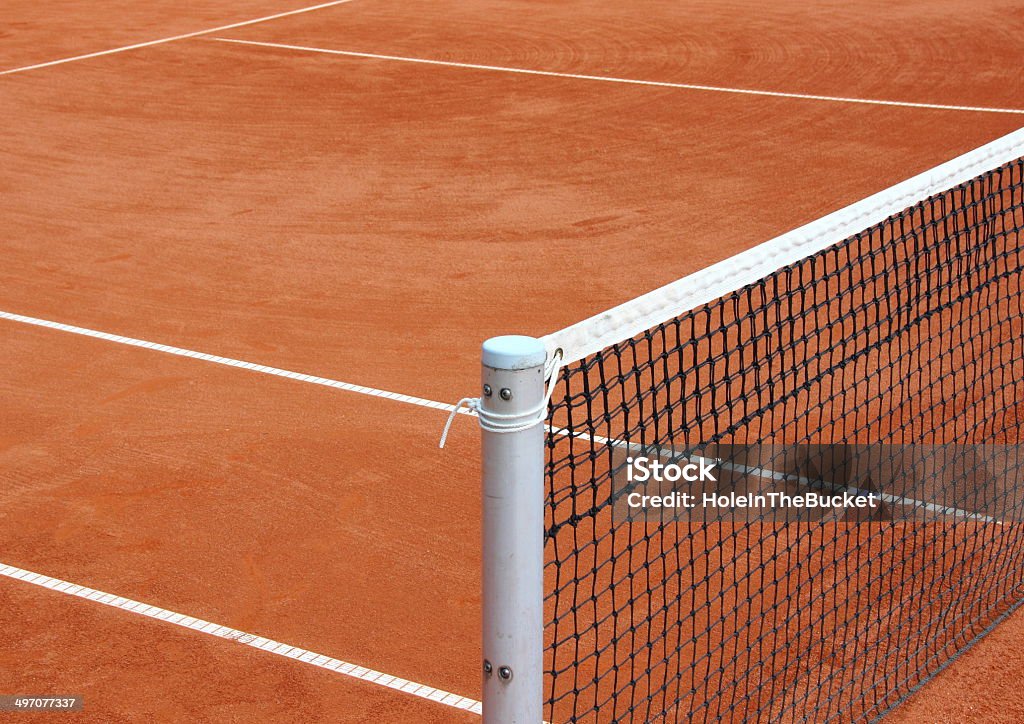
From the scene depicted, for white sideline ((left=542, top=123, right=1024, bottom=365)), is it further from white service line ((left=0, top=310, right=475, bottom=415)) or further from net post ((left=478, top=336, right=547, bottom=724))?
white service line ((left=0, top=310, right=475, bottom=415))

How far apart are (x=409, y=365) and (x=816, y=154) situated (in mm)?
7036

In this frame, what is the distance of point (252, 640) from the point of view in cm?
636

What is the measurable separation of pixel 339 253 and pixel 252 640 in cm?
593

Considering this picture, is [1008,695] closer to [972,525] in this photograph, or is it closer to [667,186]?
[972,525]

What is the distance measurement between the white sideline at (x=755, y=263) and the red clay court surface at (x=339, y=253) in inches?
83.0

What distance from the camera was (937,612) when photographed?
6406 millimetres

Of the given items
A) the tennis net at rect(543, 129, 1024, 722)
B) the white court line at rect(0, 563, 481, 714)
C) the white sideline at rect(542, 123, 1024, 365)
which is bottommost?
the white court line at rect(0, 563, 481, 714)

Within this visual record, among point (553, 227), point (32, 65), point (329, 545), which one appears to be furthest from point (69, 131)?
point (329, 545)

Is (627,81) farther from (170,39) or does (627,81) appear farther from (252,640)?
(252,640)

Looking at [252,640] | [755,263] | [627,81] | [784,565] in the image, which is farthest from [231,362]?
[627,81]

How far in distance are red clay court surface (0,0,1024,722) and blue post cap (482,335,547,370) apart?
2.81 m

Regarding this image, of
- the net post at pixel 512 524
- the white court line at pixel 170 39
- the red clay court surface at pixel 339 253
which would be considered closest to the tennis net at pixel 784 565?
the red clay court surface at pixel 339 253

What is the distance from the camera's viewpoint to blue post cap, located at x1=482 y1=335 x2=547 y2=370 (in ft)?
11.2

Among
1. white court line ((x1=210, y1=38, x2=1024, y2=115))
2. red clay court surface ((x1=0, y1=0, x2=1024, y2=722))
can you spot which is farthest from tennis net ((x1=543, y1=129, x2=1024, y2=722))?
white court line ((x1=210, y1=38, x2=1024, y2=115))
